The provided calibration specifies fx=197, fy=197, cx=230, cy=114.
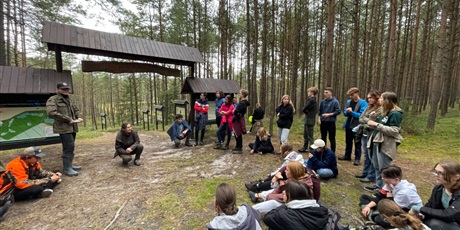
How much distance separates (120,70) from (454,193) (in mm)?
7799

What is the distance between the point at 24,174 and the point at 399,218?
5472 mm

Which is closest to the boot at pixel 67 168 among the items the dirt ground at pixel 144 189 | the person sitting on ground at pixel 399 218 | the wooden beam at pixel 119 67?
the dirt ground at pixel 144 189

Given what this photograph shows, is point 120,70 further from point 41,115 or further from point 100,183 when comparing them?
point 100,183

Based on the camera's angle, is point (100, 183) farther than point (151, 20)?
No

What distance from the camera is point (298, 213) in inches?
83.2

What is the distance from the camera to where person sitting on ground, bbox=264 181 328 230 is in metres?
2.07

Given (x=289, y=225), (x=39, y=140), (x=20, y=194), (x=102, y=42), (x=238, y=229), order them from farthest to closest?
(x=102, y=42), (x=39, y=140), (x=20, y=194), (x=289, y=225), (x=238, y=229)

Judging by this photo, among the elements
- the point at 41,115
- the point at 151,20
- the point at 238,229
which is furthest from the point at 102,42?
the point at 151,20

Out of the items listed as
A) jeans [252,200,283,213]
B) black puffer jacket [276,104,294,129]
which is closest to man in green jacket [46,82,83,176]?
jeans [252,200,283,213]

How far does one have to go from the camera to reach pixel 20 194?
3402 millimetres

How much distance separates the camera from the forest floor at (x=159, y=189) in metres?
2.95

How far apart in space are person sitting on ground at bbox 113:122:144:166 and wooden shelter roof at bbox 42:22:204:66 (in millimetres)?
2431

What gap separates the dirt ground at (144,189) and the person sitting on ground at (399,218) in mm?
1062

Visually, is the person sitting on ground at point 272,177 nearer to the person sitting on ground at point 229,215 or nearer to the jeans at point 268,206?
the jeans at point 268,206
